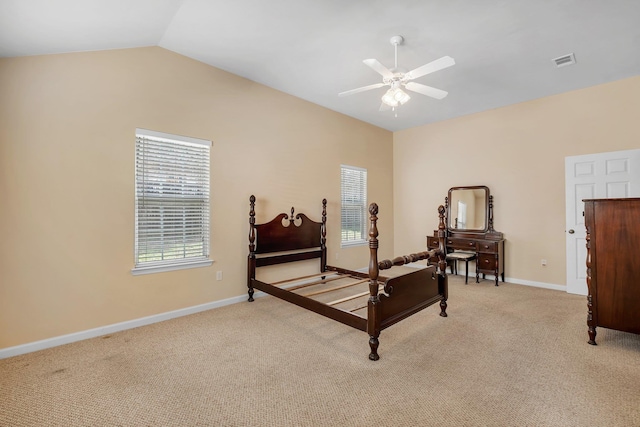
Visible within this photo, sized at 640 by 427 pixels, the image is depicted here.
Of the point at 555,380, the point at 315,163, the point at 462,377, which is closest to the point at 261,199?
the point at 315,163

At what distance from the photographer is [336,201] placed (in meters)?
5.21

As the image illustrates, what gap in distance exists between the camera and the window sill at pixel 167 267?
10.0 ft

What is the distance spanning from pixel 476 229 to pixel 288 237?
3.56 m

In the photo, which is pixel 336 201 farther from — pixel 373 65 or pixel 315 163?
pixel 373 65

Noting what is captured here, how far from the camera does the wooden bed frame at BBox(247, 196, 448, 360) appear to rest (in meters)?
2.43

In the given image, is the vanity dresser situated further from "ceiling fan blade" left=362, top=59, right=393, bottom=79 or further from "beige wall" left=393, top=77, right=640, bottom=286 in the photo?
"ceiling fan blade" left=362, top=59, right=393, bottom=79

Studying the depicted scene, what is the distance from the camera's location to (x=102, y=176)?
2.85m

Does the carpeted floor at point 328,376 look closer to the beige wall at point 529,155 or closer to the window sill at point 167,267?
the window sill at point 167,267

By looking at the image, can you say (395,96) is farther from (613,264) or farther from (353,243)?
(353,243)

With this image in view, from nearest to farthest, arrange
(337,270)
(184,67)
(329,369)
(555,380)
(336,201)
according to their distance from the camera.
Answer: (555,380) < (329,369) < (184,67) < (337,270) < (336,201)

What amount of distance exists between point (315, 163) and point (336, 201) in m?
0.84

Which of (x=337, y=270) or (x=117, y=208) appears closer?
(x=117, y=208)

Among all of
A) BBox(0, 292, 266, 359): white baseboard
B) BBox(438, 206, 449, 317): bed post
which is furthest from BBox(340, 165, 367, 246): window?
BBox(0, 292, 266, 359): white baseboard

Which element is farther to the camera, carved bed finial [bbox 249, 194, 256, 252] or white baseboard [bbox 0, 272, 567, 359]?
carved bed finial [bbox 249, 194, 256, 252]
